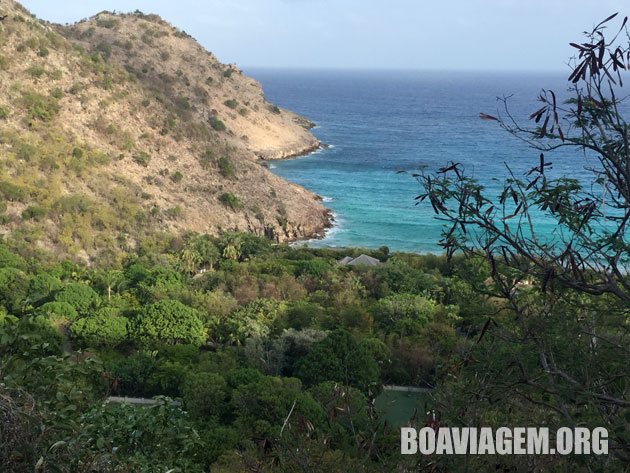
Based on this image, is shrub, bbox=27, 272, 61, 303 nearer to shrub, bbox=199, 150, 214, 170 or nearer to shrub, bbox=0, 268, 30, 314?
shrub, bbox=0, 268, 30, 314

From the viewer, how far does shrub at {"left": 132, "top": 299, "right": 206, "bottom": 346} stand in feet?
68.2

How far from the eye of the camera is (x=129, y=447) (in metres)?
6.07

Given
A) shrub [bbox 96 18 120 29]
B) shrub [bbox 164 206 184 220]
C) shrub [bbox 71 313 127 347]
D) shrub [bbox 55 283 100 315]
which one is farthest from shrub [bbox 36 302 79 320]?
shrub [bbox 96 18 120 29]

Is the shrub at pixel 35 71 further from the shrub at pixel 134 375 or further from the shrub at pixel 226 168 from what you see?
the shrub at pixel 134 375

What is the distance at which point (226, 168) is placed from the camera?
45781 mm

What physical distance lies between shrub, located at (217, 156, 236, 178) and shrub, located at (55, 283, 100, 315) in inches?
899

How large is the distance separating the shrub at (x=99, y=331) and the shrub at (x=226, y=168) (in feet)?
83.8

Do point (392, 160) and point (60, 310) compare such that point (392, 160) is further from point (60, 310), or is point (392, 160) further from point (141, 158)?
point (60, 310)

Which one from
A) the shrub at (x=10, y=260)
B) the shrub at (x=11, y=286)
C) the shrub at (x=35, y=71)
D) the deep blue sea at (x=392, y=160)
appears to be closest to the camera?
the shrub at (x=11, y=286)

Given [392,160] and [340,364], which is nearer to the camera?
[340,364]

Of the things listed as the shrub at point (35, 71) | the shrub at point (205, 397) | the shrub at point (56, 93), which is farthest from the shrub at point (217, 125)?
the shrub at point (205, 397)

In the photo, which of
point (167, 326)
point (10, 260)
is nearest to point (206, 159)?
point (10, 260)

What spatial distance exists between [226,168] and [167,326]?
85.6 feet

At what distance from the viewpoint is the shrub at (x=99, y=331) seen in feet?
67.4
